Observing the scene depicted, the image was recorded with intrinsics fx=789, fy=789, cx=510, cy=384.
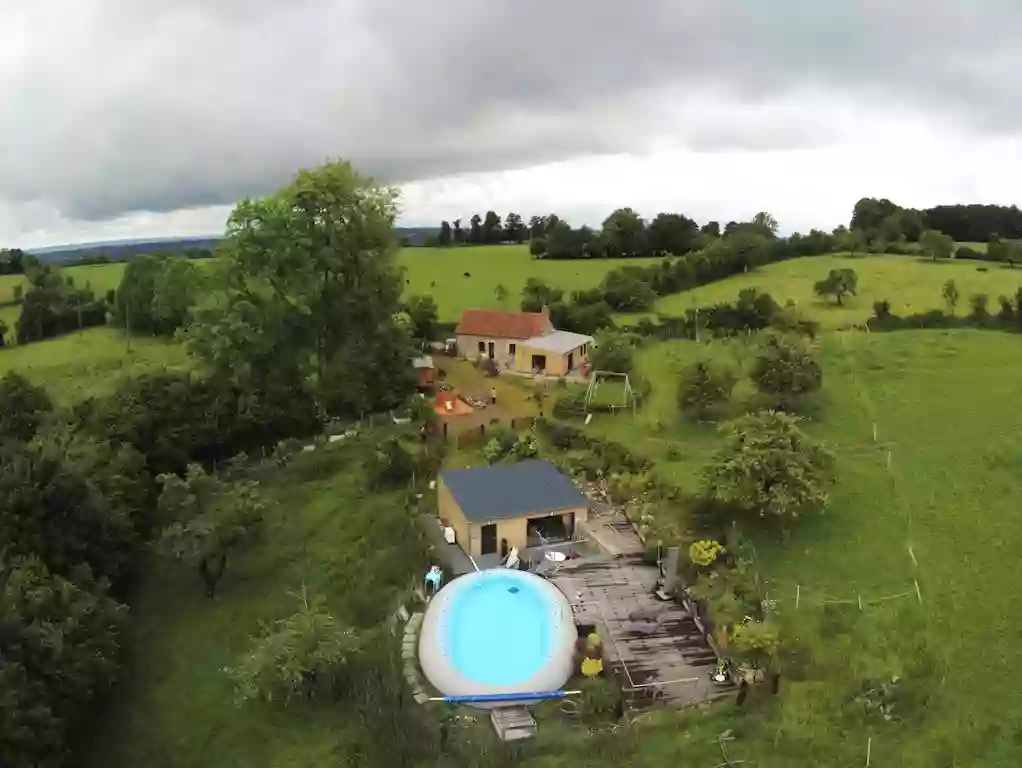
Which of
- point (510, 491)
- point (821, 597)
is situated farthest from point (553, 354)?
point (821, 597)

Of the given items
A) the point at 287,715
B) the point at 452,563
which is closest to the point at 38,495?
the point at 287,715

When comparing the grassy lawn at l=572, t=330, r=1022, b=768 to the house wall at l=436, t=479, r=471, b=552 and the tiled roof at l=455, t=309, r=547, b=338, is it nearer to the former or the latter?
the house wall at l=436, t=479, r=471, b=552

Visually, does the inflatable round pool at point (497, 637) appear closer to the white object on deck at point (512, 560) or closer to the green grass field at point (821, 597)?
the green grass field at point (821, 597)

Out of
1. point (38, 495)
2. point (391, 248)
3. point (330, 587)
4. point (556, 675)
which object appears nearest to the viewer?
point (556, 675)

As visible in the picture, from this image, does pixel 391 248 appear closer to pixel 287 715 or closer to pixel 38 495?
pixel 38 495

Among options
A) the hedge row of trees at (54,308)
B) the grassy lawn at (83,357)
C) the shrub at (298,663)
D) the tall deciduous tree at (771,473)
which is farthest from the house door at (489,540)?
the hedge row of trees at (54,308)

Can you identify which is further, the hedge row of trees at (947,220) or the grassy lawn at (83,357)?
the hedge row of trees at (947,220)

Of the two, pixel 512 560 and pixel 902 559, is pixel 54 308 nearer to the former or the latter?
pixel 512 560
